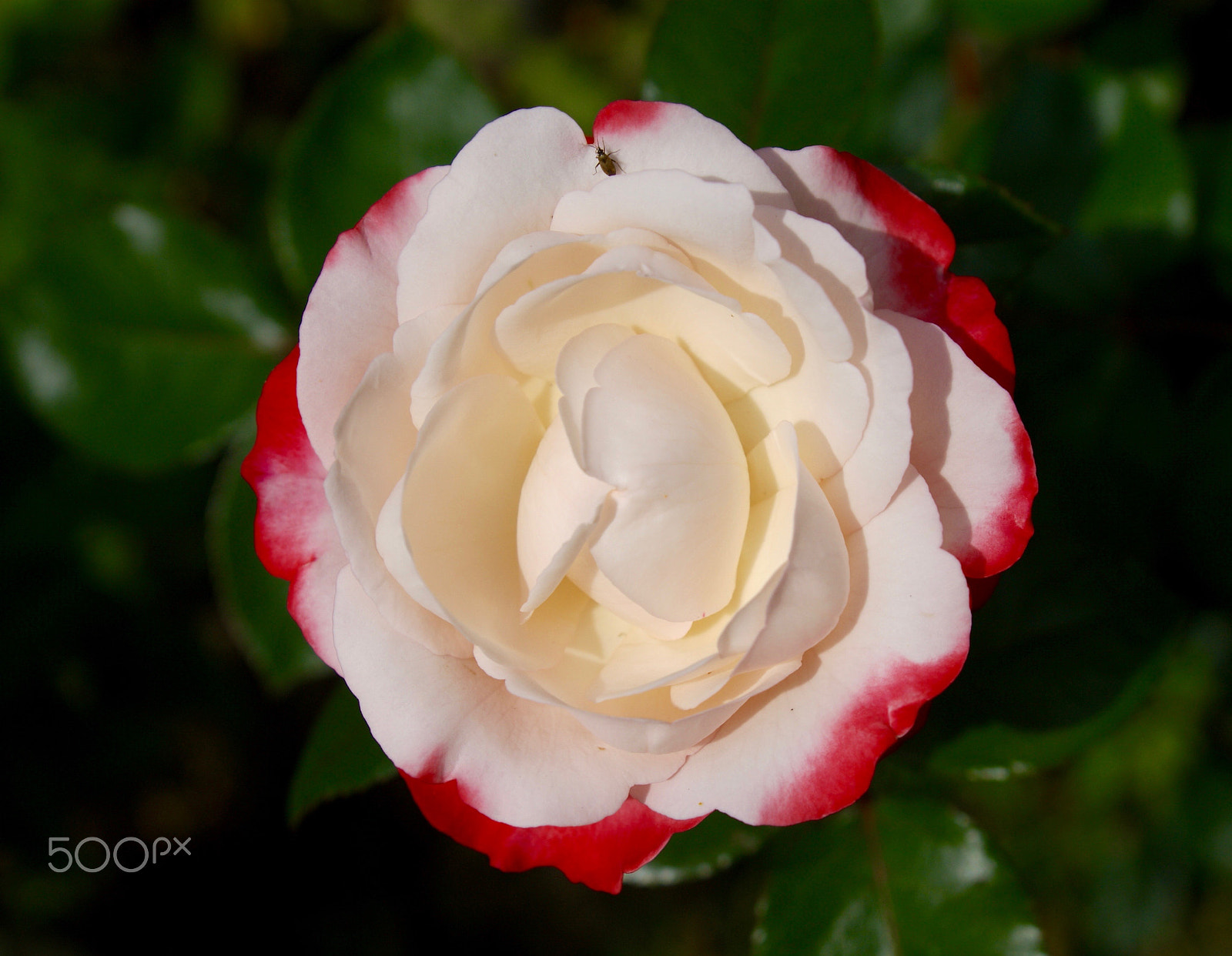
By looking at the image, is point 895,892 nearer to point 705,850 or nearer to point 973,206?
point 705,850

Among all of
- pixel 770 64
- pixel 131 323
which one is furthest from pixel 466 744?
pixel 131 323

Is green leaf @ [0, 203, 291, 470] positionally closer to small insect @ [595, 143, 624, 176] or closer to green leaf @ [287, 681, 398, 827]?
green leaf @ [287, 681, 398, 827]

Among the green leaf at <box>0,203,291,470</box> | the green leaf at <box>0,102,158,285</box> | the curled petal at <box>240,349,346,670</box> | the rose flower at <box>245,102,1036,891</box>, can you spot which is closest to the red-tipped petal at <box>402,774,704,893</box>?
the rose flower at <box>245,102,1036,891</box>

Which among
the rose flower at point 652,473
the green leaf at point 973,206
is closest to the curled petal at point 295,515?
the rose flower at point 652,473

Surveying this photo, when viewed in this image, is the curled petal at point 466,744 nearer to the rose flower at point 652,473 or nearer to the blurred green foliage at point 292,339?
the rose flower at point 652,473

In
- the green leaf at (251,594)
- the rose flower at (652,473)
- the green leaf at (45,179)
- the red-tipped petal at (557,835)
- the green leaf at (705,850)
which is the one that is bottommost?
the green leaf at (45,179)

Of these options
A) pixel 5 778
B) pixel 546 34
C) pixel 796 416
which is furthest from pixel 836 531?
pixel 546 34
